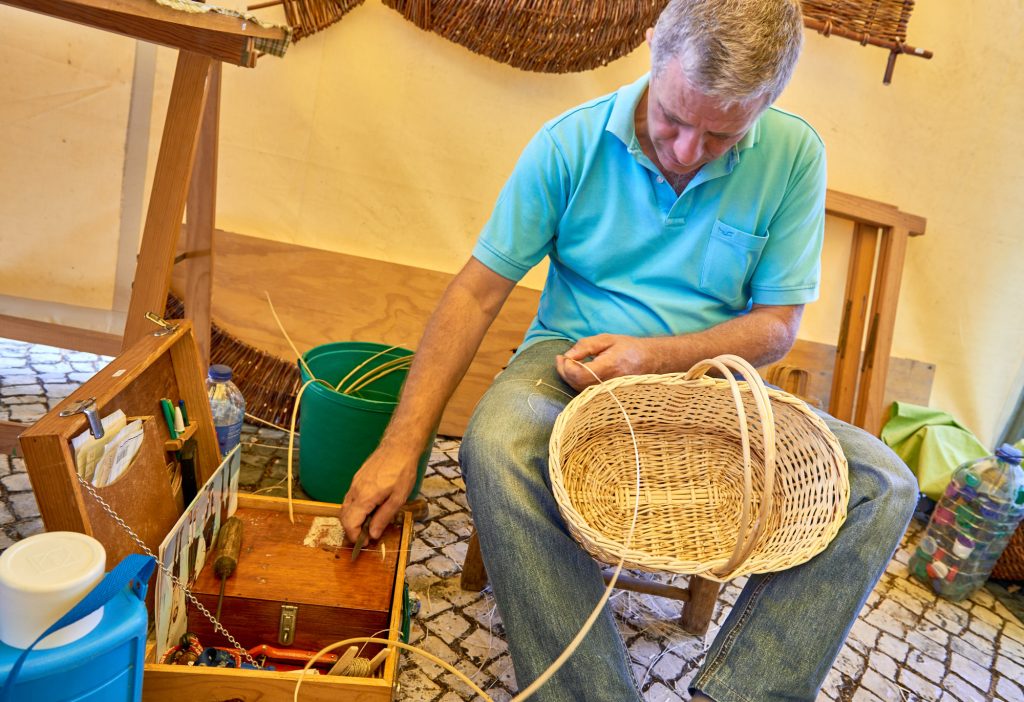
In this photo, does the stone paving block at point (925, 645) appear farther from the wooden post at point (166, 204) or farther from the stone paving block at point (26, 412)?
the stone paving block at point (26, 412)

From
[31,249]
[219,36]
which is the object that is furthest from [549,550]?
[31,249]

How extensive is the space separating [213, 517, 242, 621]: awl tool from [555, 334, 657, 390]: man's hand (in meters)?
0.64

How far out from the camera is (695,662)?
1.75 meters

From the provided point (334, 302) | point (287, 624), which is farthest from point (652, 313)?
point (334, 302)

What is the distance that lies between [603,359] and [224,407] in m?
1.03

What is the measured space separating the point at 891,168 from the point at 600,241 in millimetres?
1764

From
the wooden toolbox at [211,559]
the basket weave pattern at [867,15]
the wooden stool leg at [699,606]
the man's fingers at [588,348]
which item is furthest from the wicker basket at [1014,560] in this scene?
the wooden toolbox at [211,559]

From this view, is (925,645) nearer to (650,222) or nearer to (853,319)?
(853,319)

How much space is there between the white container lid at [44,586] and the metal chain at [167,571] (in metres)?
0.12

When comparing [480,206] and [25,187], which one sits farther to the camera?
[480,206]

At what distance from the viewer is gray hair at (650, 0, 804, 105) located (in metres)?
1.24

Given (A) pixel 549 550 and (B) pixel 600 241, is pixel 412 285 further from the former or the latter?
(A) pixel 549 550

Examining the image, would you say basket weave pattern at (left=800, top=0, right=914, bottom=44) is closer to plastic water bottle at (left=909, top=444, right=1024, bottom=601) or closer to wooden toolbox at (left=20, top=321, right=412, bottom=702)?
plastic water bottle at (left=909, top=444, right=1024, bottom=601)

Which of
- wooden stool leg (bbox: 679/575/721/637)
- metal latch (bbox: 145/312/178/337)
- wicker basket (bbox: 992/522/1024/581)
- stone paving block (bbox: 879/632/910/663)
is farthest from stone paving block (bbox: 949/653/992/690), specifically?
metal latch (bbox: 145/312/178/337)
